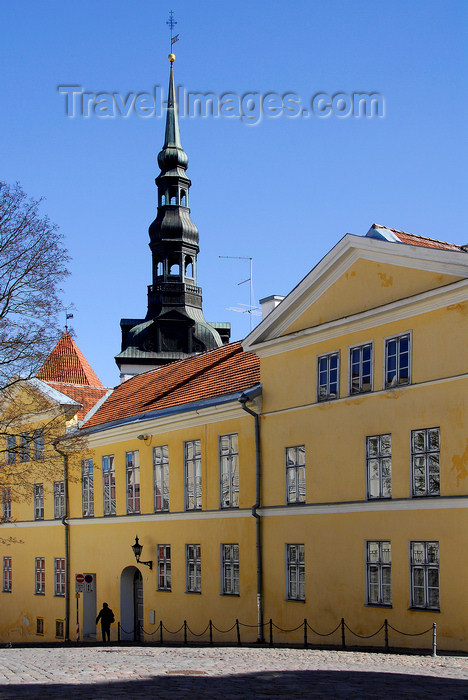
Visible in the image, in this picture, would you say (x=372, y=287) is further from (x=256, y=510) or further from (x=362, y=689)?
(x=362, y=689)

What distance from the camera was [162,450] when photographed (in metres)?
29.8

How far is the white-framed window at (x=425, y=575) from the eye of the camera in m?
19.8

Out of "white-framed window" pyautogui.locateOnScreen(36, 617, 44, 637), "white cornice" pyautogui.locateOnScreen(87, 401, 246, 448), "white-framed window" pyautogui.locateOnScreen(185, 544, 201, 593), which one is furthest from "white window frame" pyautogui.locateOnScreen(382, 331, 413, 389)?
"white-framed window" pyautogui.locateOnScreen(36, 617, 44, 637)

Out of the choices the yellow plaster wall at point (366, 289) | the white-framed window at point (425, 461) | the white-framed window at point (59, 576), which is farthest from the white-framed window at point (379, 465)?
the white-framed window at point (59, 576)

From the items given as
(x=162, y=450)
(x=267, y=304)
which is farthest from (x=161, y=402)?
(x=267, y=304)

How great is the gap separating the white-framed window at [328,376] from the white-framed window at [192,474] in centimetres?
554

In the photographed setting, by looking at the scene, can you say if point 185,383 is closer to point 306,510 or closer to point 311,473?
point 311,473

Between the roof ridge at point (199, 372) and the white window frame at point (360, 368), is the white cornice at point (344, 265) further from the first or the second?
the roof ridge at point (199, 372)

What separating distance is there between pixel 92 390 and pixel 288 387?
55.1 feet

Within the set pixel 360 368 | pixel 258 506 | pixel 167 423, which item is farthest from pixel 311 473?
pixel 167 423

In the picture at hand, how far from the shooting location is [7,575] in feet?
130

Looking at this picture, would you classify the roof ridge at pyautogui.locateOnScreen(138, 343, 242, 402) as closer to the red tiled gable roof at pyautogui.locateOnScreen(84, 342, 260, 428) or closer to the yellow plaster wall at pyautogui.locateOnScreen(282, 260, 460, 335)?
the red tiled gable roof at pyautogui.locateOnScreen(84, 342, 260, 428)

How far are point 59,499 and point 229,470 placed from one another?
11.6 metres

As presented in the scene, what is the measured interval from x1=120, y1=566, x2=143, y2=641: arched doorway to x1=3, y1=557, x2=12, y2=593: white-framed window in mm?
9417
